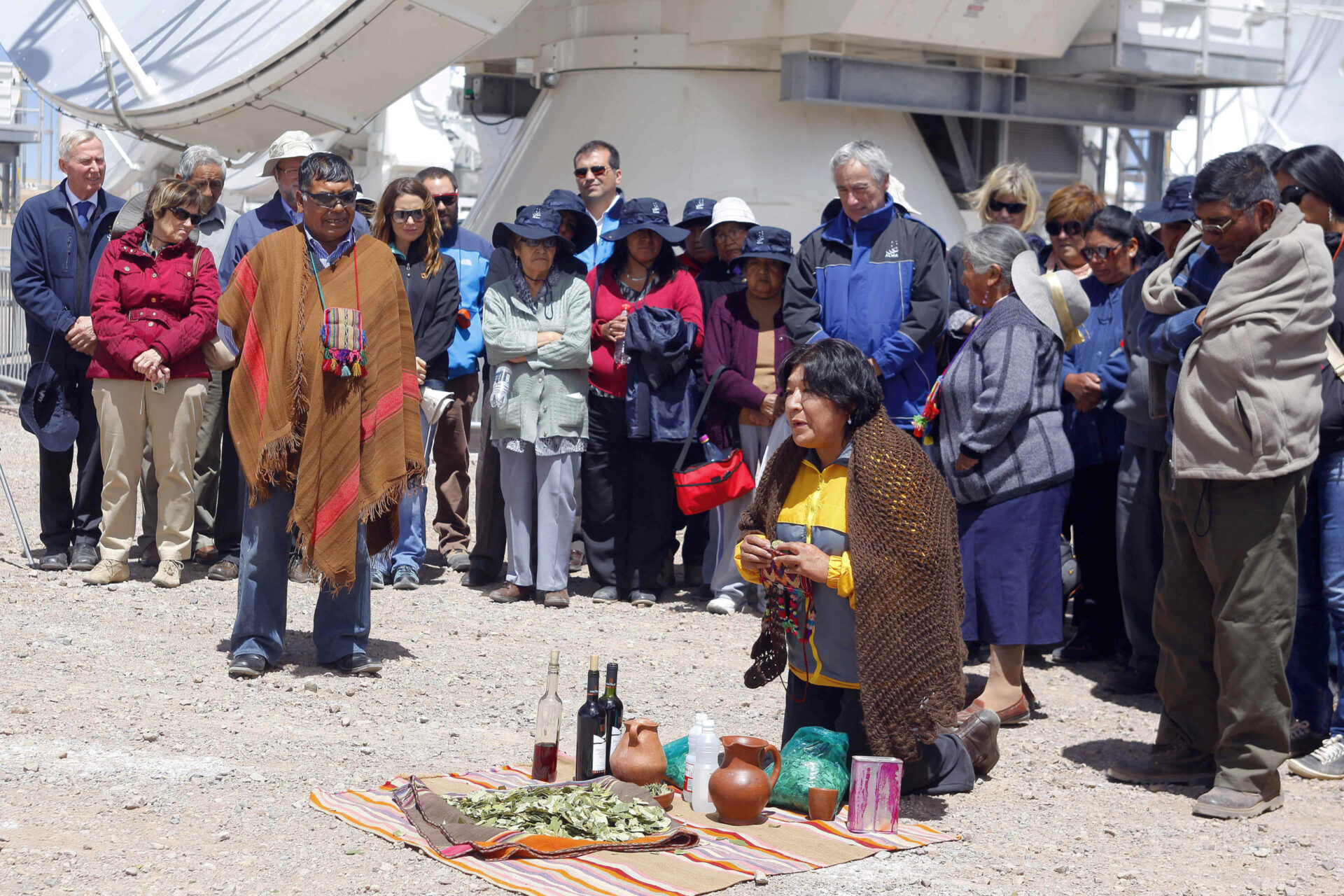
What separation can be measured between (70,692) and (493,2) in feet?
17.5

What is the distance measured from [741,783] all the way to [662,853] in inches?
13.0

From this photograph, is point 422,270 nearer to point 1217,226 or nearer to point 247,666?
point 247,666

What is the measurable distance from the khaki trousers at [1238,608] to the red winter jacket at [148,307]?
4.37 meters

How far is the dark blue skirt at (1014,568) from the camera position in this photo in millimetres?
5426

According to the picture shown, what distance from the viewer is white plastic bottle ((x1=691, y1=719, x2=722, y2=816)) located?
446 centimetres

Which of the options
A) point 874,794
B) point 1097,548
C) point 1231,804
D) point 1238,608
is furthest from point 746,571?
point 1097,548

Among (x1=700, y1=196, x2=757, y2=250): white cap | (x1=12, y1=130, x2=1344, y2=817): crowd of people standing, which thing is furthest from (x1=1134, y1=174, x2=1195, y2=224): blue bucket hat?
(x1=700, y1=196, x2=757, y2=250): white cap

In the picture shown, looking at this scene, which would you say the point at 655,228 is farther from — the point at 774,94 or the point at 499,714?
the point at 774,94

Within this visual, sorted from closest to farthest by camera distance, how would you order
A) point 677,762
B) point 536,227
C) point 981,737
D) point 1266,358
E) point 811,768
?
point 811,768 < point 1266,358 < point 677,762 < point 981,737 < point 536,227

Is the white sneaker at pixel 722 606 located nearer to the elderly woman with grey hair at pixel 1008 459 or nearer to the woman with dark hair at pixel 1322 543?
the elderly woman with grey hair at pixel 1008 459

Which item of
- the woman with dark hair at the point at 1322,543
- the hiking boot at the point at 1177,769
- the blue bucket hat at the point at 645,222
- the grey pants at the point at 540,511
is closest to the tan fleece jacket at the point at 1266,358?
the woman with dark hair at the point at 1322,543

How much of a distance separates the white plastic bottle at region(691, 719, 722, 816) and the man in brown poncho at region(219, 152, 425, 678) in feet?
5.98

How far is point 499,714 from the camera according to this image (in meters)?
5.51

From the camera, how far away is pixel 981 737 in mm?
4938
